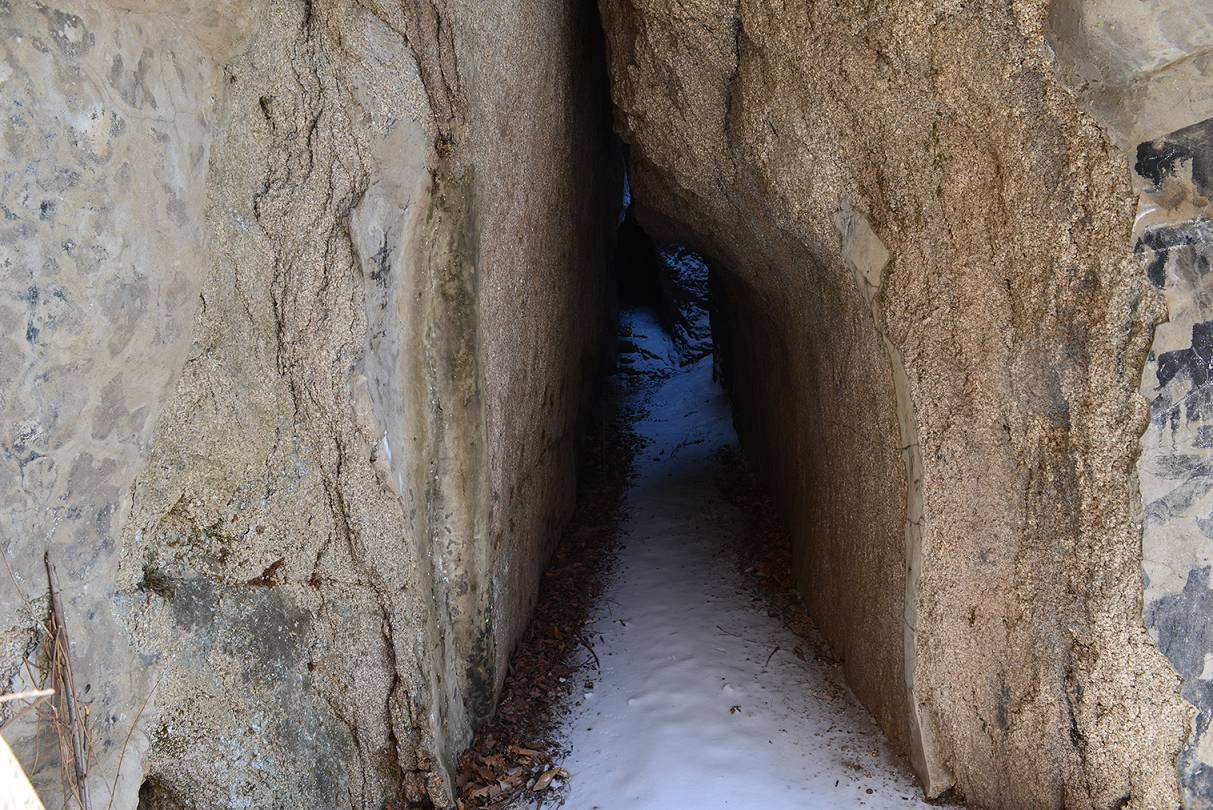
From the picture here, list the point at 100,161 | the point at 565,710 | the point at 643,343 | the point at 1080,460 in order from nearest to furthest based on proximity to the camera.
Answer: the point at 100,161
the point at 1080,460
the point at 565,710
the point at 643,343

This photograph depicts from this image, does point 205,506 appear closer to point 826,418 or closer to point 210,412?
point 210,412

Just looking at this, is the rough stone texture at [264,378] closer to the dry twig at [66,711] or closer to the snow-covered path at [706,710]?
the dry twig at [66,711]

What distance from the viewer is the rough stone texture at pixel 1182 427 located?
258cm

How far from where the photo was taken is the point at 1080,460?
9.28 ft

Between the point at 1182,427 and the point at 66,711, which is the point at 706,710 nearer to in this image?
the point at 1182,427

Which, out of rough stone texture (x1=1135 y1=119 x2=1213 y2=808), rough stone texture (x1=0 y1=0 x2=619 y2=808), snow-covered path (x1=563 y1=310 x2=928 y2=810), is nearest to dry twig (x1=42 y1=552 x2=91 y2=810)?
rough stone texture (x1=0 y1=0 x2=619 y2=808)

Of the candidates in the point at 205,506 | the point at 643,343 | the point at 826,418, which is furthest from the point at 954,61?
the point at 643,343

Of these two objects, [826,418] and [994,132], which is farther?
[826,418]

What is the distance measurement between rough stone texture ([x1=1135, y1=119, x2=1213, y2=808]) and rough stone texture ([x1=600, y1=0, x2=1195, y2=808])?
53mm

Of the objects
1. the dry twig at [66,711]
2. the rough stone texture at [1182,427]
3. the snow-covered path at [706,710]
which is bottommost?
the snow-covered path at [706,710]

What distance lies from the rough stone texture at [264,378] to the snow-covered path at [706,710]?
27.3 inches

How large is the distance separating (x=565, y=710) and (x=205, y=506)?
7.39 feet

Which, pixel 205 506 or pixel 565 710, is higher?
pixel 205 506

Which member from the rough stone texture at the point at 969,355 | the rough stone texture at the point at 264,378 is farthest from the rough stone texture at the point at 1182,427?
the rough stone texture at the point at 264,378
